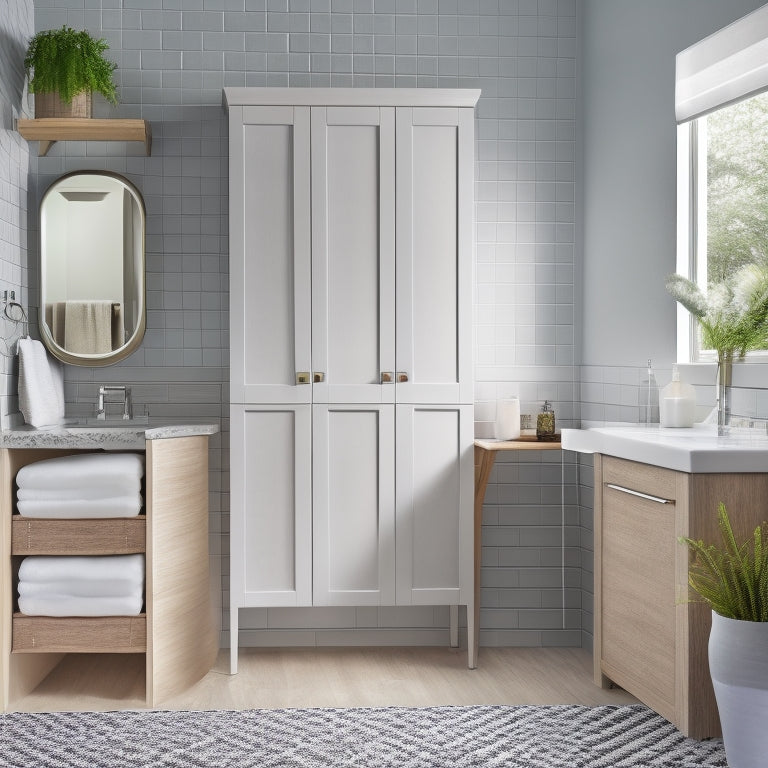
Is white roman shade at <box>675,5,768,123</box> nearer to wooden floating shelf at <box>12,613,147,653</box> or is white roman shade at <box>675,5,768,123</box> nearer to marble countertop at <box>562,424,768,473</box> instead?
marble countertop at <box>562,424,768,473</box>

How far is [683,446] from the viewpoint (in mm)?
2205

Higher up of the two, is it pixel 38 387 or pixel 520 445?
pixel 38 387

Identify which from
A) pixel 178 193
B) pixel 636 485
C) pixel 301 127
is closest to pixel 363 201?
pixel 301 127

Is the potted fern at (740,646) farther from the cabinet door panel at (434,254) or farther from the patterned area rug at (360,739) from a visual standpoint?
the cabinet door panel at (434,254)

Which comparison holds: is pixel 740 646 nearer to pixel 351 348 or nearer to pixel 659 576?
pixel 659 576

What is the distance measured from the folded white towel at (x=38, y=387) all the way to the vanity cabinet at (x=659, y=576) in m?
1.99

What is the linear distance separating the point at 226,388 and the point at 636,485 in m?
1.73

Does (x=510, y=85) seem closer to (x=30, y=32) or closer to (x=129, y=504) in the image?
(x=30, y=32)

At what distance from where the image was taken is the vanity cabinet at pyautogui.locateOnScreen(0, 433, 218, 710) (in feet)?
9.17

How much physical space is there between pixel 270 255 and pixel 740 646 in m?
2.04

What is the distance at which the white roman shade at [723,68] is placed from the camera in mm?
2373

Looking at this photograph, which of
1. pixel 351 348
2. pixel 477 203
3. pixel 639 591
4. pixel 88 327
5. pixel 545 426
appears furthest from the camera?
pixel 477 203

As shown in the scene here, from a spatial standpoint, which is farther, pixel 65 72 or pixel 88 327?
pixel 88 327

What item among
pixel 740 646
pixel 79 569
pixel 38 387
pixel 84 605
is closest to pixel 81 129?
pixel 38 387
